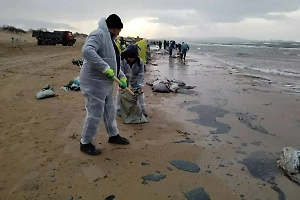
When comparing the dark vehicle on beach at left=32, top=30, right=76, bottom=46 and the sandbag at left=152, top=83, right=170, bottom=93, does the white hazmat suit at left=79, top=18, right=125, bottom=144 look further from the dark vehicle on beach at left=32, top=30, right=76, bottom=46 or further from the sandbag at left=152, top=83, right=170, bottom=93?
the dark vehicle on beach at left=32, top=30, right=76, bottom=46

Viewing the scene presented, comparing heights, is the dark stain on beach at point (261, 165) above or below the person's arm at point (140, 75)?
below

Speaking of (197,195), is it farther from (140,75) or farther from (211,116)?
(211,116)

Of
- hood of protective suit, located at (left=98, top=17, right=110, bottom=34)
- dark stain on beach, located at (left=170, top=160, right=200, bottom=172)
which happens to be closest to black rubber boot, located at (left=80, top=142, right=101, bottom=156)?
dark stain on beach, located at (left=170, top=160, right=200, bottom=172)

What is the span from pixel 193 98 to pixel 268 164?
3.90 m

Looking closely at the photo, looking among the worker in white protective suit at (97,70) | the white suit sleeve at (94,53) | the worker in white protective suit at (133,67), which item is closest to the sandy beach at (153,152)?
the worker in white protective suit at (97,70)

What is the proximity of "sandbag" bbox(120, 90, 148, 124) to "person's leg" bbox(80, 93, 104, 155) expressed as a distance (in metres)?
1.43

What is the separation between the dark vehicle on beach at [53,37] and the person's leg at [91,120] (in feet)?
97.8

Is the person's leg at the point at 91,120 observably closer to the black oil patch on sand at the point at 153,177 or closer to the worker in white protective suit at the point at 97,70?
Answer: the worker in white protective suit at the point at 97,70

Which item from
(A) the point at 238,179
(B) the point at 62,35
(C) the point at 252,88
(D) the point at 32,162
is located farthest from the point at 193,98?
(B) the point at 62,35

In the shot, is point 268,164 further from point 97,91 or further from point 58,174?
point 58,174

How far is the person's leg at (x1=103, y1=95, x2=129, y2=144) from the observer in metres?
3.46

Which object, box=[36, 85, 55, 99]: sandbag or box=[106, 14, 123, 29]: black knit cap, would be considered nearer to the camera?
box=[106, 14, 123, 29]: black knit cap

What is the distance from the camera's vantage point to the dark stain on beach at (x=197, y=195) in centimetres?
260

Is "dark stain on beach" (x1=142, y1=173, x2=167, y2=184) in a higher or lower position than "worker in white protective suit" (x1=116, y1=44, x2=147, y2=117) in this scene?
lower
